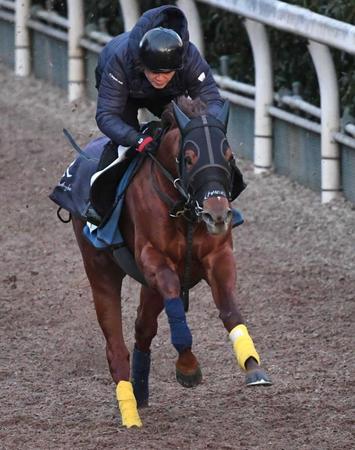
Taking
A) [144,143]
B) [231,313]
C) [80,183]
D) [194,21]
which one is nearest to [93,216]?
[80,183]

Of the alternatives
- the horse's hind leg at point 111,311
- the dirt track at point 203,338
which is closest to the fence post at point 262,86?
the dirt track at point 203,338

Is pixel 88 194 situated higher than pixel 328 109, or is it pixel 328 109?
pixel 88 194

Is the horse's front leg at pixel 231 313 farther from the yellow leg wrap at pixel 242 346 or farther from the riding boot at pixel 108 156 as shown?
the riding boot at pixel 108 156

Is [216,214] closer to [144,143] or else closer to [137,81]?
[144,143]

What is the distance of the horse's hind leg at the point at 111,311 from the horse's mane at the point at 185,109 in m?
1.03

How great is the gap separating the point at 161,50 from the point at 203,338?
2.61 meters

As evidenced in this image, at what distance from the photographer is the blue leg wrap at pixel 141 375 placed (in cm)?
754

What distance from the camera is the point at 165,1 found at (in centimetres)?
1334

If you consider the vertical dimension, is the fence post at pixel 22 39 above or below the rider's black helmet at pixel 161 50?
below

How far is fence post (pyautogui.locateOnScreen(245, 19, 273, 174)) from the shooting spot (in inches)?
448

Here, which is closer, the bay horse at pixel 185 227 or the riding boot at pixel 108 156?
the bay horse at pixel 185 227

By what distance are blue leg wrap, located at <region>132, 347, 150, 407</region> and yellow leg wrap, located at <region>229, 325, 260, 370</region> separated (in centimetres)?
117

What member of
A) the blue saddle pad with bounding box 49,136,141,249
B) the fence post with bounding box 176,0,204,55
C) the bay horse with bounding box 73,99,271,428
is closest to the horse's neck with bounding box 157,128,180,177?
the bay horse with bounding box 73,99,271,428

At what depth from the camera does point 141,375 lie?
7.55 m
